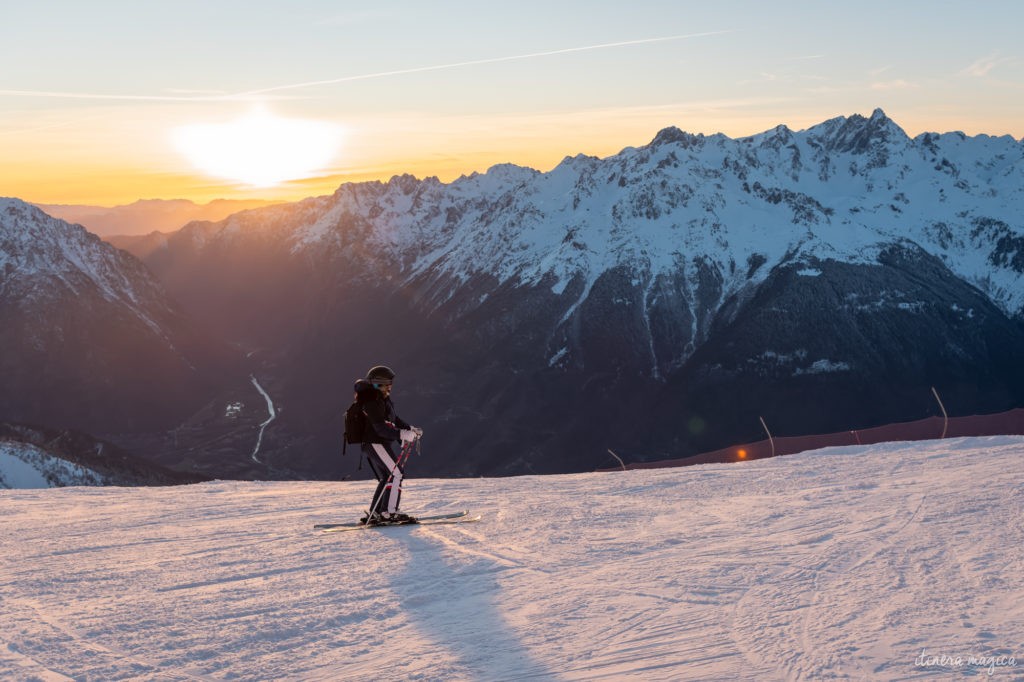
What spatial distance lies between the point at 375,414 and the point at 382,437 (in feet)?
1.33

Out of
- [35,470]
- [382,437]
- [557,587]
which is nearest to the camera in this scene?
[557,587]

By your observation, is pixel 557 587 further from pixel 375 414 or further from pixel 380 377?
pixel 380 377

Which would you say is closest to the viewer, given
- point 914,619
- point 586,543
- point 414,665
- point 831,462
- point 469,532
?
point 414,665

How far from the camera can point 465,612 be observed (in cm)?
1092

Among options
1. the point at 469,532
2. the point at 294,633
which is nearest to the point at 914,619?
the point at 294,633

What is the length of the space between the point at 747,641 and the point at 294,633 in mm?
4514

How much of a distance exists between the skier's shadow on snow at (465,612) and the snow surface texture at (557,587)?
35 mm

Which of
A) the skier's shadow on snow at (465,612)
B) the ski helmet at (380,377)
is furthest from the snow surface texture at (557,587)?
the ski helmet at (380,377)

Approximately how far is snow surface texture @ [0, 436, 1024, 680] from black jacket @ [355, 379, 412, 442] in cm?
152

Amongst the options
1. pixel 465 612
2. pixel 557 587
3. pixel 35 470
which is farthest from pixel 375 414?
pixel 35 470

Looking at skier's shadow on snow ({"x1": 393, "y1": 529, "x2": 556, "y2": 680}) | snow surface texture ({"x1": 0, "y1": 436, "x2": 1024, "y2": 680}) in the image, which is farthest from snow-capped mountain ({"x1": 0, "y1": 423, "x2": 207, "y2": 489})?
skier's shadow on snow ({"x1": 393, "y1": 529, "x2": 556, "y2": 680})

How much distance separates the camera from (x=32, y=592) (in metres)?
12.2

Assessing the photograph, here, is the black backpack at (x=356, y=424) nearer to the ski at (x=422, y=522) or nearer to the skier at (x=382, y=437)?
the skier at (x=382, y=437)

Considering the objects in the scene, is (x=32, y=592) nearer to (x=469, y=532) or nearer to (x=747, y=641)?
(x=469, y=532)
